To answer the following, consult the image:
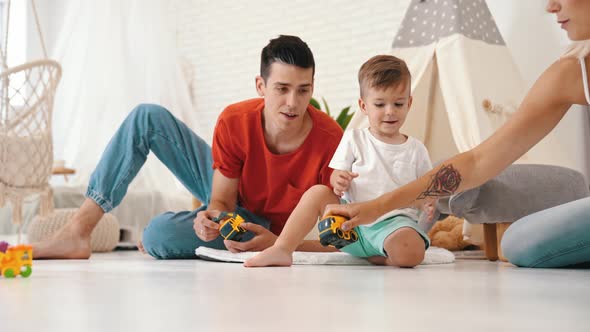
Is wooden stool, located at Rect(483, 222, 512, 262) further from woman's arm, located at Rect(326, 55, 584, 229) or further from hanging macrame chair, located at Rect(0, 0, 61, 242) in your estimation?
hanging macrame chair, located at Rect(0, 0, 61, 242)

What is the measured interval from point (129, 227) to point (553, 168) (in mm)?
2280

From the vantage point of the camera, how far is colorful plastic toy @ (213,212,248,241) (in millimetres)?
1819

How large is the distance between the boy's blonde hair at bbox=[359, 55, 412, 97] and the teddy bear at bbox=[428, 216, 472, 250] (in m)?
0.92

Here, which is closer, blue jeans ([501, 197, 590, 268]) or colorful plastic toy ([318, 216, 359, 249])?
colorful plastic toy ([318, 216, 359, 249])

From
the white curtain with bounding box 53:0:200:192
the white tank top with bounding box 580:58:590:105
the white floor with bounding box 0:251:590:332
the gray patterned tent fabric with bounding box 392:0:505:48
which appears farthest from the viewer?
the white curtain with bounding box 53:0:200:192

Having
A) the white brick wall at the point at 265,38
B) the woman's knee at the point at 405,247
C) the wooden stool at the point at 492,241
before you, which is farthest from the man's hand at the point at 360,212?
the white brick wall at the point at 265,38

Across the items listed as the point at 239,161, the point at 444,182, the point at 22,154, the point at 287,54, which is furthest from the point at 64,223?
the point at 444,182

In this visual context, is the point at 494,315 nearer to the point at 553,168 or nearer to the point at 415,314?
the point at 415,314

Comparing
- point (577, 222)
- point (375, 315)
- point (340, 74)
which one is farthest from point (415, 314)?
point (340, 74)

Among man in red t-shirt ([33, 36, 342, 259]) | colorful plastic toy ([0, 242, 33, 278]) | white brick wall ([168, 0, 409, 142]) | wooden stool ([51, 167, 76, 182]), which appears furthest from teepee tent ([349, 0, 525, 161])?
wooden stool ([51, 167, 76, 182])

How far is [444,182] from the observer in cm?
138

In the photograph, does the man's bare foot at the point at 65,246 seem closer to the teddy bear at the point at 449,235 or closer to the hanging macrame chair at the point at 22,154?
the hanging macrame chair at the point at 22,154

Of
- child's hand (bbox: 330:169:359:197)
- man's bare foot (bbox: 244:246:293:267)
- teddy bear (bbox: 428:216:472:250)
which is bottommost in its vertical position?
teddy bear (bbox: 428:216:472:250)

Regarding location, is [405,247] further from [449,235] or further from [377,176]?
[449,235]
